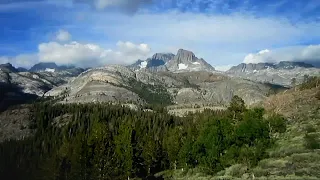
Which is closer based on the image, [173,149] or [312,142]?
[312,142]

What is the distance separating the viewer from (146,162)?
142 meters

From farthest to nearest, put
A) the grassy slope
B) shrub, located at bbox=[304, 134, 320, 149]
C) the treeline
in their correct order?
the treeline
shrub, located at bbox=[304, 134, 320, 149]
the grassy slope

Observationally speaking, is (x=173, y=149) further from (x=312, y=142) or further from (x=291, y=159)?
(x=291, y=159)

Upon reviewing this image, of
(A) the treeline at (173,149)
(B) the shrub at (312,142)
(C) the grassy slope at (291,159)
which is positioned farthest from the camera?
(A) the treeline at (173,149)

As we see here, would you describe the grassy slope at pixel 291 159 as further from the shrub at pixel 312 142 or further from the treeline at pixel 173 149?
the treeline at pixel 173 149

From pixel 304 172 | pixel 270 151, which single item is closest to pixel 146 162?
pixel 270 151

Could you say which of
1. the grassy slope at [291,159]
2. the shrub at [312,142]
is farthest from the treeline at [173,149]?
the shrub at [312,142]

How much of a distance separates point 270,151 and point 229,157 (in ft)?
33.0

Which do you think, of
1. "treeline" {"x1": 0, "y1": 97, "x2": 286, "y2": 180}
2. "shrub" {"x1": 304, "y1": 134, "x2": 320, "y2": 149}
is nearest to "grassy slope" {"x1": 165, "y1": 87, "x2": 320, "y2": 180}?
"shrub" {"x1": 304, "y1": 134, "x2": 320, "y2": 149}

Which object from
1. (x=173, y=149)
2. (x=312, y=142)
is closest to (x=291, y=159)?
(x=312, y=142)

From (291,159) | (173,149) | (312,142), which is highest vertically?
(312,142)

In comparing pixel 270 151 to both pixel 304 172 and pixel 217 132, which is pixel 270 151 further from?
pixel 304 172

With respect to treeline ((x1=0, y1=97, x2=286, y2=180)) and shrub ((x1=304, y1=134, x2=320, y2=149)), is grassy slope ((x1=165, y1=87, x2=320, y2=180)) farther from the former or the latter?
treeline ((x1=0, y1=97, x2=286, y2=180))

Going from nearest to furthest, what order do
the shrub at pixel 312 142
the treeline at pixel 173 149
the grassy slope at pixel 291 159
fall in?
the grassy slope at pixel 291 159 → the shrub at pixel 312 142 → the treeline at pixel 173 149
